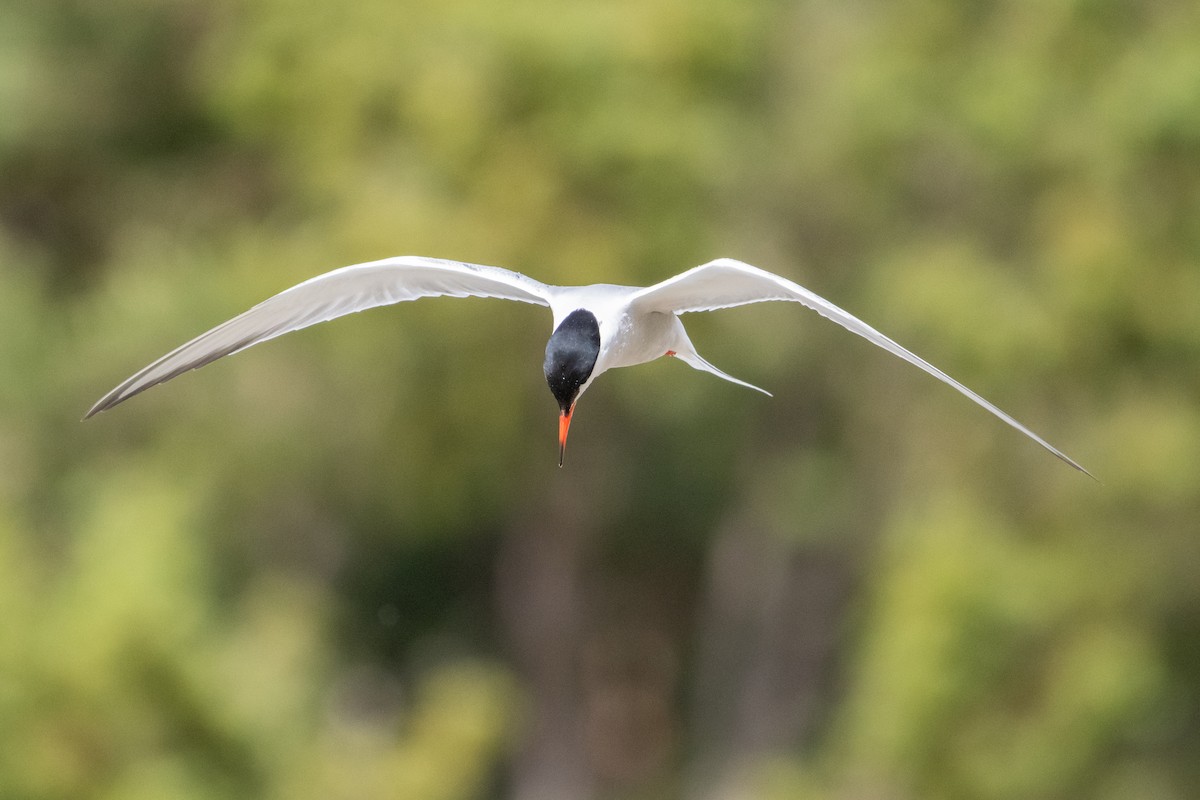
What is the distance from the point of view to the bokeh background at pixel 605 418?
7461mm

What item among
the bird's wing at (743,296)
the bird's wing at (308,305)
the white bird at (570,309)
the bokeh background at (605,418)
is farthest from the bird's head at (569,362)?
the bokeh background at (605,418)

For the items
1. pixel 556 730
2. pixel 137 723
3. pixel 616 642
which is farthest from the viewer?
pixel 616 642

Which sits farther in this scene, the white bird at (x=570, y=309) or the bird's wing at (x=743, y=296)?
the white bird at (x=570, y=309)

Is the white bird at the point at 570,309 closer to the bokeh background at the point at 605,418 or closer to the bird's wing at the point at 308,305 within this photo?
the bird's wing at the point at 308,305

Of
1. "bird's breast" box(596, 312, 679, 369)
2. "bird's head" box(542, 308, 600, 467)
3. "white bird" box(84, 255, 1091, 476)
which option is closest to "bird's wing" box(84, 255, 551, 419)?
"white bird" box(84, 255, 1091, 476)

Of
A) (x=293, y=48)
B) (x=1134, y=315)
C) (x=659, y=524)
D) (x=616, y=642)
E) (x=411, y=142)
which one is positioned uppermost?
(x=293, y=48)

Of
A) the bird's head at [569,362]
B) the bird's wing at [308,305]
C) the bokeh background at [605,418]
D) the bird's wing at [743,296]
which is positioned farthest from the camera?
the bokeh background at [605,418]

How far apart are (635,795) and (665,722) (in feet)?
1.83

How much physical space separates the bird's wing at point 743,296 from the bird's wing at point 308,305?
1.06 feet

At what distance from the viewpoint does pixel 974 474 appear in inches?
341

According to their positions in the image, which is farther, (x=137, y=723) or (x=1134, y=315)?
(x=1134, y=315)

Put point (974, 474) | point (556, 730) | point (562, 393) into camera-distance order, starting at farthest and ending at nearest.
Answer: point (556, 730) → point (974, 474) → point (562, 393)

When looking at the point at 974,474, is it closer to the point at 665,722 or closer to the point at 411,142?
the point at 411,142

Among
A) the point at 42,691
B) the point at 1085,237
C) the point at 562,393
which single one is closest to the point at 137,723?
the point at 42,691
